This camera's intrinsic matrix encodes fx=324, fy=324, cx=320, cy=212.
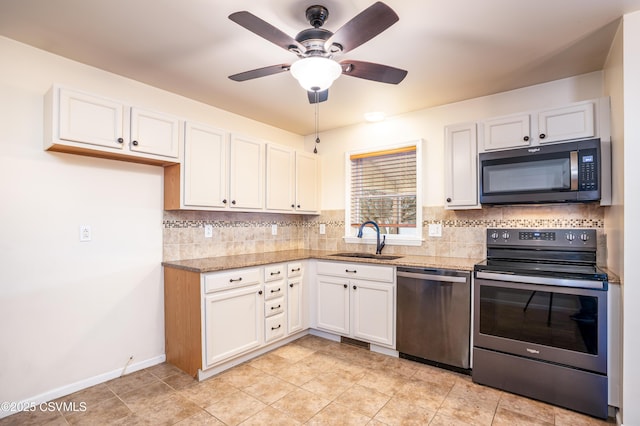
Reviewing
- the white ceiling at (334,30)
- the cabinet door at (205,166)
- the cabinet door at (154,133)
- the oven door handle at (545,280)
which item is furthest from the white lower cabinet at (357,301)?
the cabinet door at (154,133)

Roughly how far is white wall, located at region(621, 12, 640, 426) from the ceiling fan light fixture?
1.65 metres

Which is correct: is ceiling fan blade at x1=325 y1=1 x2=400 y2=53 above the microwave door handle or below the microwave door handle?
above

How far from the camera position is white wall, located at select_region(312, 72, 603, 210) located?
8.66ft

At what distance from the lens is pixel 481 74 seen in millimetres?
2564

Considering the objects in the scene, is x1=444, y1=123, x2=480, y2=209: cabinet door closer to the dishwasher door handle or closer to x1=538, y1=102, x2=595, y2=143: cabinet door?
x1=538, y1=102, x2=595, y2=143: cabinet door

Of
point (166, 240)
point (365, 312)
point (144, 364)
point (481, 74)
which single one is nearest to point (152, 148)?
point (166, 240)

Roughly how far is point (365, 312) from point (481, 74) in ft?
7.33

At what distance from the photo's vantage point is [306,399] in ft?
7.25

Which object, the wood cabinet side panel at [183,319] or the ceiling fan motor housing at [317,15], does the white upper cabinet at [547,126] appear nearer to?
the ceiling fan motor housing at [317,15]

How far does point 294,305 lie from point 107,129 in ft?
7.07

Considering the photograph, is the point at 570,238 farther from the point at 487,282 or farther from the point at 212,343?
the point at 212,343

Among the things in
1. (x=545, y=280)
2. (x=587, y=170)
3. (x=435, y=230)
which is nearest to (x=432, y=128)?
(x=435, y=230)

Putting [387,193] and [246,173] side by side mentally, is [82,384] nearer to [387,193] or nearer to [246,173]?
[246,173]

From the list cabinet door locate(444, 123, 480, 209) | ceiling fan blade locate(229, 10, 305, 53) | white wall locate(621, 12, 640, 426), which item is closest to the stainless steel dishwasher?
cabinet door locate(444, 123, 480, 209)
